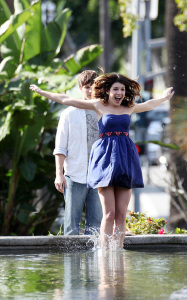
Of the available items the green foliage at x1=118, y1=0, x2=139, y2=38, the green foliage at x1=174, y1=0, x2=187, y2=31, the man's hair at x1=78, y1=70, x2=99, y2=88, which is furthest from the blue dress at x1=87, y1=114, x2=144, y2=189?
the green foliage at x1=118, y1=0, x2=139, y2=38

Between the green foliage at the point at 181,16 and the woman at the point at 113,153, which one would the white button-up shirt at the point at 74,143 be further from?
the green foliage at the point at 181,16

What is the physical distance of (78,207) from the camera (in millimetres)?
7000

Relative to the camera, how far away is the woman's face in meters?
6.48

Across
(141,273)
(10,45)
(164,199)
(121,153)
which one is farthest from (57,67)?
(164,199)

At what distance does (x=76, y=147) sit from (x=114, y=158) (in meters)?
0.64

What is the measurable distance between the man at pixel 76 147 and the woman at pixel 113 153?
34 centimetres

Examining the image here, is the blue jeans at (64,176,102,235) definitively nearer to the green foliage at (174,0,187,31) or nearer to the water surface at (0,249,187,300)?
the water surface at (0,249,187,300)

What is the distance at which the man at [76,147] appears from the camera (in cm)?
689

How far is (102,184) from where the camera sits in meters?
6.34

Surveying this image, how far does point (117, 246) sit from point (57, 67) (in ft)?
15.3

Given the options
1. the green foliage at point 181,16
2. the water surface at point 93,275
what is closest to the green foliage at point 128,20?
the green foliage at point 181,16

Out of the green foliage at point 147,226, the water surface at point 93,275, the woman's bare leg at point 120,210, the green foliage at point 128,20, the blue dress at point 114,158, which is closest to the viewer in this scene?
the water surface at point 93,275

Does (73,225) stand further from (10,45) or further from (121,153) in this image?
(10,45)

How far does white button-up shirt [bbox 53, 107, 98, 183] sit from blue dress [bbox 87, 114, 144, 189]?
1.14 feet
